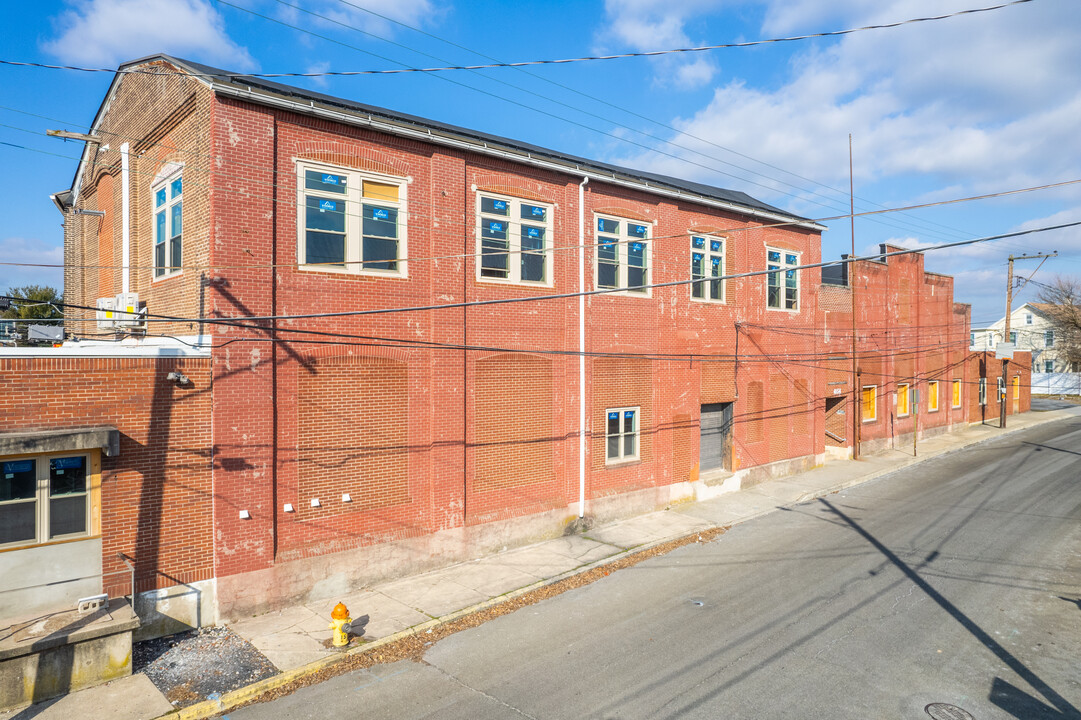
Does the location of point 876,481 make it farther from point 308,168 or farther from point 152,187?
point 152,187

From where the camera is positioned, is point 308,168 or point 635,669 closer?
point 635,669

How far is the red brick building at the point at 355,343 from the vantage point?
10344 millimetres

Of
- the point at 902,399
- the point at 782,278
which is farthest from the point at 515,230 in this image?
the point at 902,399

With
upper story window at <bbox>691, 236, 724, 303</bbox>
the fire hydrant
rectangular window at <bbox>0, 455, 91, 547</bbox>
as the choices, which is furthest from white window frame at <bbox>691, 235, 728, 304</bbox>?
rectangular window at <bbox>0, 455, 91, 547</bbox>

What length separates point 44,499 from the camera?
365 inches

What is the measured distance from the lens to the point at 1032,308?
68.3 metres

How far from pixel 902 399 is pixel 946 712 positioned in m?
24.3

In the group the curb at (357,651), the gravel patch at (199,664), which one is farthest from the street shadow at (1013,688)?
the gravel patch at (199,664)

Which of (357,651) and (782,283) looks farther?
Result: (782,283)

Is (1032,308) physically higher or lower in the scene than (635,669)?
higher

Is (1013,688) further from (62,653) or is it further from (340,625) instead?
(62,653)

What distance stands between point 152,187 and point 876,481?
897 inches

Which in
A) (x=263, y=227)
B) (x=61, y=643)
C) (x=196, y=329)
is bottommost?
(x=61, y=643)

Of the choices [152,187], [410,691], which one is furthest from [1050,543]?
[152,187]
